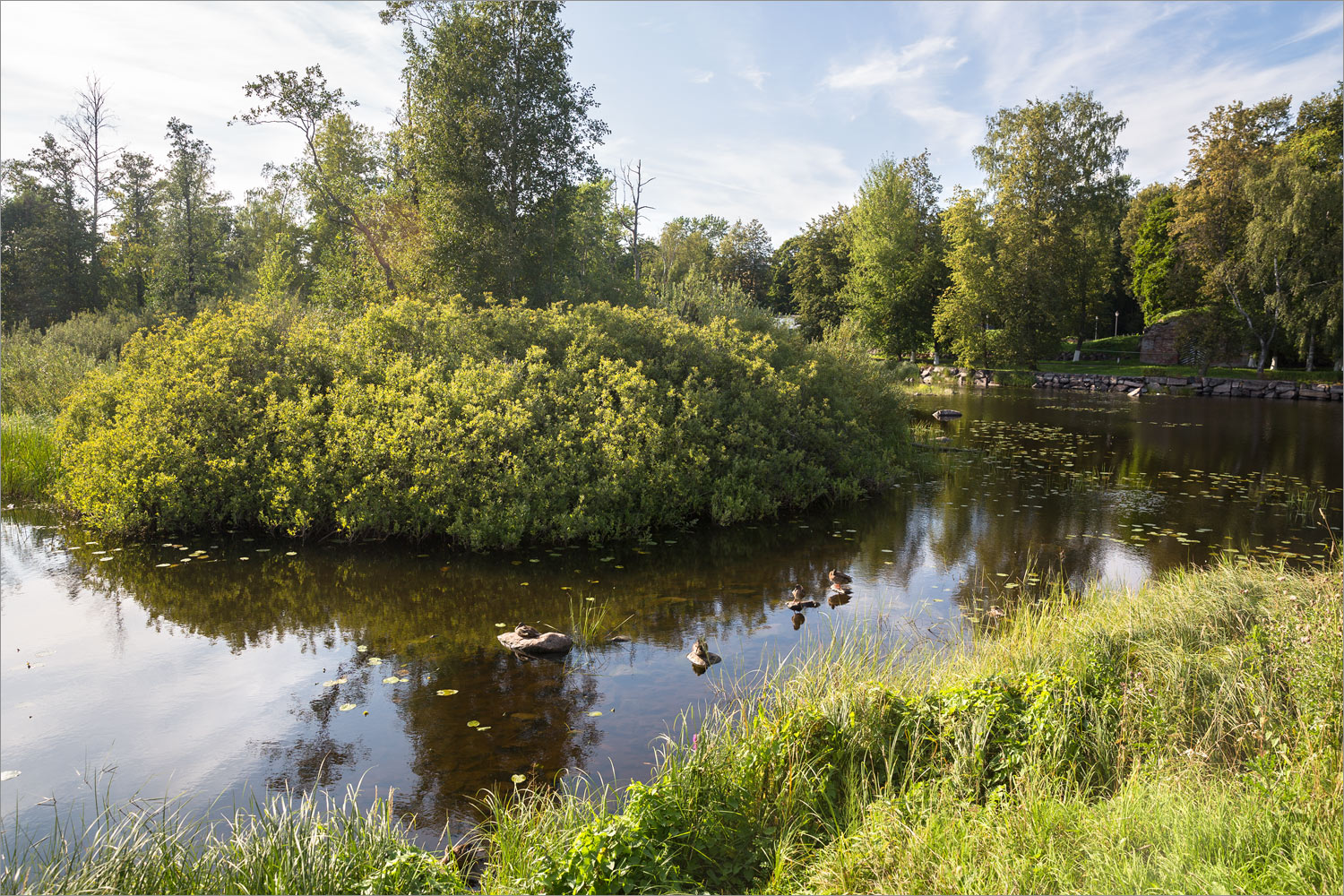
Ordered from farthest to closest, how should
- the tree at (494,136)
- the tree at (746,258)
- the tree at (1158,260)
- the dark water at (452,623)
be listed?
the tree at (746,258), the tree at (1158,260), the tree at (494,136), the dark water at (452,623)

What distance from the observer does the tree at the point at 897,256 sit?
5406 cm

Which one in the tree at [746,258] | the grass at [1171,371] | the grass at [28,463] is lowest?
A: the grass at [28,463]

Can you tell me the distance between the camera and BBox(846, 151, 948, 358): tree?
177 feet

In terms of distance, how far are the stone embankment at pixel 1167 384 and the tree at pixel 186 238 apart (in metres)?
40.6

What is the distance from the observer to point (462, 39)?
910 inches

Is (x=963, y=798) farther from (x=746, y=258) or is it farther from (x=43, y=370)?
(x=746, y=258)

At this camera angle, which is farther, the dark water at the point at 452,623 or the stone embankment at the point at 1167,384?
the stone embankment at the point at 1167,384

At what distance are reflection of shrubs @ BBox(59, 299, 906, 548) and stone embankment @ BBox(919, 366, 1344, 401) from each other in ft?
110

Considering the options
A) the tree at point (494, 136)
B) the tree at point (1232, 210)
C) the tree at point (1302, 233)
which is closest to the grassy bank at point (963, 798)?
the tree at point (494, 136)

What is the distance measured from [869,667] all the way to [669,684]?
1.92m

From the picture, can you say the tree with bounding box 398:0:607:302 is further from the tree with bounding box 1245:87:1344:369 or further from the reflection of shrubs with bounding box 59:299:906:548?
the tree with bounding box 1245:87:1344:369

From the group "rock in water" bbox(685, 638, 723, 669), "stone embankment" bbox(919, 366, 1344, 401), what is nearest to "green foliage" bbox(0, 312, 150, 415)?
"rock in water" bbox(685, 638, 723, 669)

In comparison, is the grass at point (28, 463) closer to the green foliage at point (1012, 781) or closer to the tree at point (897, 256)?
the green foliage at point (1012, 781)

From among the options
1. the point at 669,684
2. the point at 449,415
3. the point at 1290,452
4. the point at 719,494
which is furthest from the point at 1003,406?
the point at 669,684
